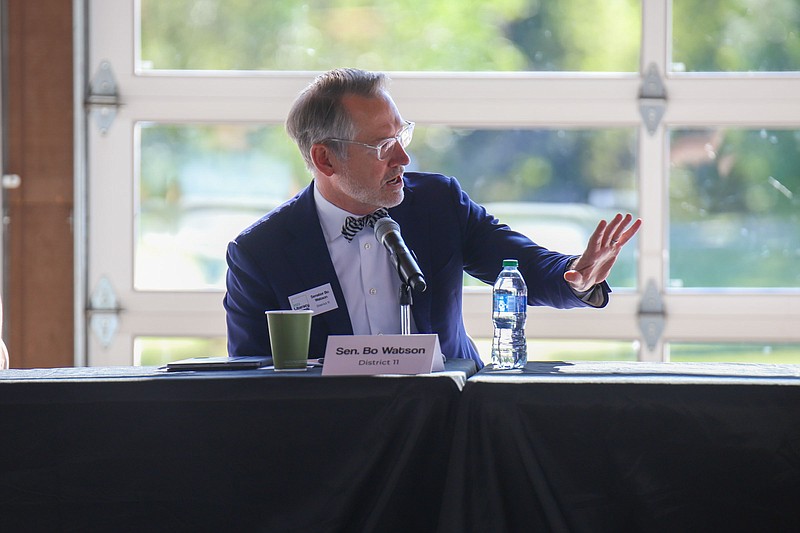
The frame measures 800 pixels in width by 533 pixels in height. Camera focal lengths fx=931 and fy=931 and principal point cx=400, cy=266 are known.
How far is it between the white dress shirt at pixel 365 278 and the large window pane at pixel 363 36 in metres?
1.28

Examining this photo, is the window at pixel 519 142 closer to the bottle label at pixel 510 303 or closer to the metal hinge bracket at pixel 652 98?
the metal hinge bracket at pixel 652 98

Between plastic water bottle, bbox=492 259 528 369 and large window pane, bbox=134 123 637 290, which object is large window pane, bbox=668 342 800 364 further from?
plastic water bottle, bbox=492 259 528 369

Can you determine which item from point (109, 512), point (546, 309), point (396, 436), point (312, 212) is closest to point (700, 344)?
point (546, 309)

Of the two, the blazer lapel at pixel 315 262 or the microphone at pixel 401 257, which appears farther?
the blazer lapel at pixel 315 262

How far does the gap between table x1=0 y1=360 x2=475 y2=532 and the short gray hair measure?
1.15 meters

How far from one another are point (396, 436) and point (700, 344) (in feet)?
7.69

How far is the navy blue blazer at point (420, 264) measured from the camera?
2230 millimetres

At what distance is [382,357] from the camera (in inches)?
60.2

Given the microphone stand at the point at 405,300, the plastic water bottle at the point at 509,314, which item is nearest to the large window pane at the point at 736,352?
the plastic water bottle at the point at 509,314

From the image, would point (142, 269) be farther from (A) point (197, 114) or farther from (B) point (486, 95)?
(B) point (486, 95)

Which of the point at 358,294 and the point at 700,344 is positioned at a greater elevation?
the point at 358,294

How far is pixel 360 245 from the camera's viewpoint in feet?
7.84

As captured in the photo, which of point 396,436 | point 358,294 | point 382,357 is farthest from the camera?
point 358,294

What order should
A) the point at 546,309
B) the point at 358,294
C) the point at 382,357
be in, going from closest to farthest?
the point at 382,357 → the point at 358,294 → the point at 546,309
